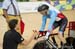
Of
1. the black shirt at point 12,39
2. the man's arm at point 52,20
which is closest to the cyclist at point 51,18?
the man's arm at point 52,20

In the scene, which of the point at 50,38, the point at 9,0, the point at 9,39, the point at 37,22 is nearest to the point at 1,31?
the point at 37,22

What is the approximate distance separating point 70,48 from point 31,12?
23.7 ft

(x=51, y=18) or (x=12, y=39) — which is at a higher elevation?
(x=51, y=18)

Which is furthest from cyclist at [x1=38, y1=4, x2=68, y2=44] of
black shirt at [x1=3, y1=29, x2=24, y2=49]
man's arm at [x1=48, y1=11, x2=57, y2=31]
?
black shirt at [x1=3, y1=29, x2=24, y2=49]

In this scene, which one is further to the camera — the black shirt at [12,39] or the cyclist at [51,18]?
the cyclist at [51,18]

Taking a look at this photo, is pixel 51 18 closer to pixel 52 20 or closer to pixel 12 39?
pixel 52 20

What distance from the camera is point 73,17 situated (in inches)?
631

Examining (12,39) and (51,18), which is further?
(51,18)

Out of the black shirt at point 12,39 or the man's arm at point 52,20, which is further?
the man's arm at point 52,20

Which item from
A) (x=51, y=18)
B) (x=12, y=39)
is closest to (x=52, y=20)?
(x=51, y=18)

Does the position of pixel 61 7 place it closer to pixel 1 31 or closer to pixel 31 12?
pixel 31 12

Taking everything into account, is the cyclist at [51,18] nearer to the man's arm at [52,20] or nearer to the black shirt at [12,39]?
the man's arm at [52,20]

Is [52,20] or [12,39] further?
[52,20]

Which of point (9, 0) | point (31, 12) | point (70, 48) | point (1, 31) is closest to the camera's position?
point (70, 48)
